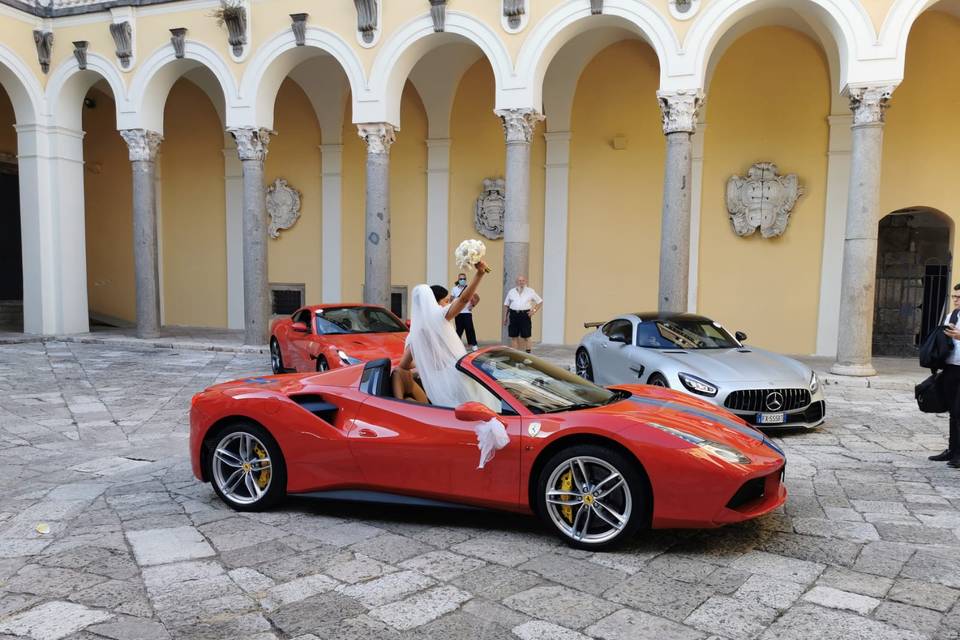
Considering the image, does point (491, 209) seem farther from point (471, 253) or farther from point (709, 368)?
point (471, 253)

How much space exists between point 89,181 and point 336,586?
20556 mm

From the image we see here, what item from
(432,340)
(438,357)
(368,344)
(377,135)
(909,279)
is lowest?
(368,344)

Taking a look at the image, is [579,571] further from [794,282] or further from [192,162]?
[192,162]

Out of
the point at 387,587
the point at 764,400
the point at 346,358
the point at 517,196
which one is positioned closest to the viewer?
the point at 387,587

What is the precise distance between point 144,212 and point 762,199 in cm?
1350

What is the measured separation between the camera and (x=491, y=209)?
1623cm

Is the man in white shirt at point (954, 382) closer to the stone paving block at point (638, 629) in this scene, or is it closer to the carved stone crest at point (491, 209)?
the stone paving block at point (638, 629)

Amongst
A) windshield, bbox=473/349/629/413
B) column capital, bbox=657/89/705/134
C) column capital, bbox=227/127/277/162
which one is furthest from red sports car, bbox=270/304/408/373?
column capital, bbox=657/89/705/134

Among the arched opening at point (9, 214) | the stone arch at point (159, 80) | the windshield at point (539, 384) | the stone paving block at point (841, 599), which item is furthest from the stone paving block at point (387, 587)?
the arched opening at point (9, 214)

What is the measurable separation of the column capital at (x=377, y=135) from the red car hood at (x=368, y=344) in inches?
204

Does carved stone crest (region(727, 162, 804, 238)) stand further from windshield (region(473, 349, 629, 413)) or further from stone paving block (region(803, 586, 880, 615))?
stone paving block (region(803, 586, 880, 615))

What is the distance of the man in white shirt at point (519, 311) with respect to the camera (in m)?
12.0

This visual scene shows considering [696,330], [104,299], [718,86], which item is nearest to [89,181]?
[104,299]

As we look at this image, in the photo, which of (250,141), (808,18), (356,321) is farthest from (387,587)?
(250,141)
